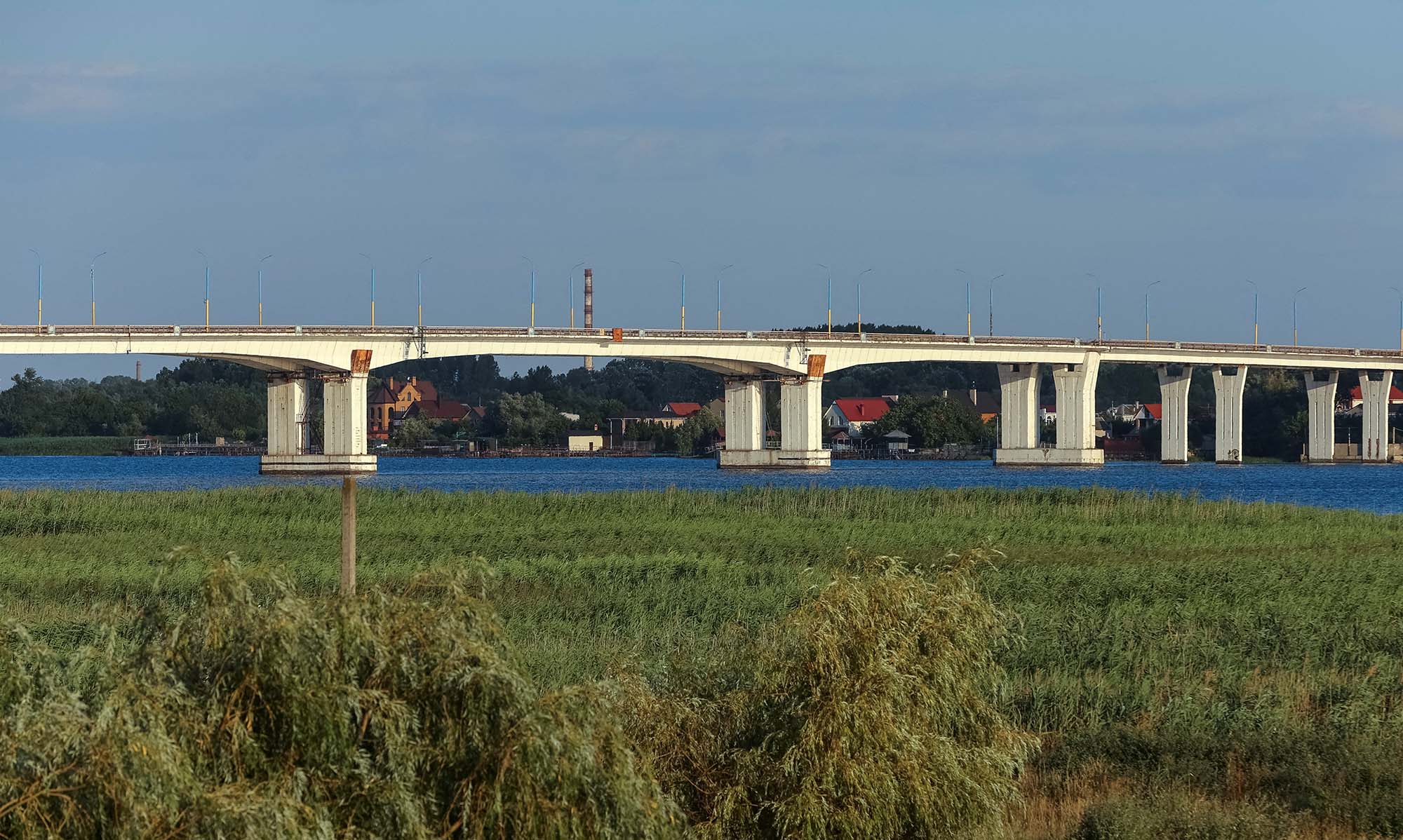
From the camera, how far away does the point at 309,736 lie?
9.90 metres

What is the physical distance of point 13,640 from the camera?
11023mm

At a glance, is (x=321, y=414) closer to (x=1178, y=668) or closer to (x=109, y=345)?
(x=109, y=345)

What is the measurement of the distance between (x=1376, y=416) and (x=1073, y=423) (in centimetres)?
3519

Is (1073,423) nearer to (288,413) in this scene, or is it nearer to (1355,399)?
(288,413)

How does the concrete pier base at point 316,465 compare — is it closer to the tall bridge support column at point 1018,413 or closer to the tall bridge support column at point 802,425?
the tall bridge support column at point 802,425

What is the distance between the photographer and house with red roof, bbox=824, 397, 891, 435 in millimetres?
190875

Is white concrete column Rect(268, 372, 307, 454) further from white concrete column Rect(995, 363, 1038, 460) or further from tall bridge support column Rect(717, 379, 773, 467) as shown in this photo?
white concrete column Rect(995, 363, 1038, 460)

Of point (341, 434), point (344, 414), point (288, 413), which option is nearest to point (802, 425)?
point (341, 434)

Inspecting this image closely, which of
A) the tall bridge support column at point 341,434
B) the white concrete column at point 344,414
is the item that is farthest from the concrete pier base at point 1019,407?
the tall bridge support column at point 341,434

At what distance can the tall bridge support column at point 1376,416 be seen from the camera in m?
140

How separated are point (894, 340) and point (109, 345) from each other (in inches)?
2078

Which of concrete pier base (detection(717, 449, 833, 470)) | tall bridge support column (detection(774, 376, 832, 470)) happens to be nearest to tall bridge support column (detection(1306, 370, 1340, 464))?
concrete pier base (detection(717, 449, 833, 470))

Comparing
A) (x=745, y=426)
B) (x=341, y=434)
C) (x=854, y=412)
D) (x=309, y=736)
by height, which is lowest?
(x=309, y=736)

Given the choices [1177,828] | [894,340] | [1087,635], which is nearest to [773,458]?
[894,340]
